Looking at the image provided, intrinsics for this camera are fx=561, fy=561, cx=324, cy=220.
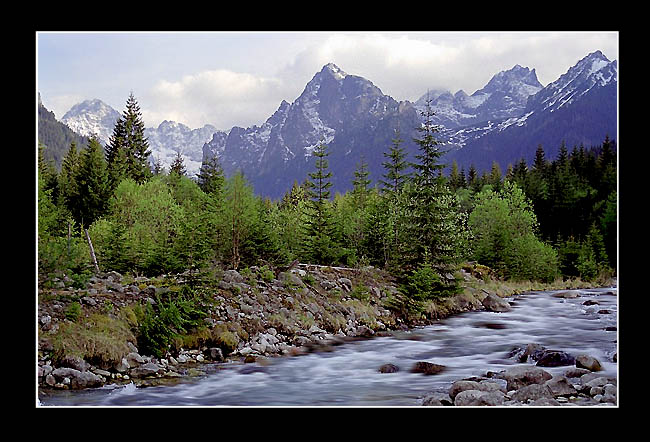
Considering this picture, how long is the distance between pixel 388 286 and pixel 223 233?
353cm

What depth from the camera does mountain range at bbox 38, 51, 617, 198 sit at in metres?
10.0

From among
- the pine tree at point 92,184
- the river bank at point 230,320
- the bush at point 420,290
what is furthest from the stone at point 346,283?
the pine tree at point 92,184

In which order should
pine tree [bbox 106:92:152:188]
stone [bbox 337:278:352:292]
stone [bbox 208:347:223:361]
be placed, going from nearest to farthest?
stone [bbox 208:347:223:361] < stone [bbox 337:278:352:292] < pine tree [bbox 106:92:152:188]

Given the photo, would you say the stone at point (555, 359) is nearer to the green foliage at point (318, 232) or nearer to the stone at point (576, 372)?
the stone at point (576, 372)

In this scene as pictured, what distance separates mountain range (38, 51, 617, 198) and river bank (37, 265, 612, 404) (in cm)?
257

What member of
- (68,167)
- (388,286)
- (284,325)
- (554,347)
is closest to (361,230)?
(388,286)

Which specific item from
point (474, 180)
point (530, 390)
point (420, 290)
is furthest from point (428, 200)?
point (474, 180)

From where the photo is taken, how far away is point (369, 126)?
20.6 meters

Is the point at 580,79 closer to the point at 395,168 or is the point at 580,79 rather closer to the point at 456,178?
the point at 395,168

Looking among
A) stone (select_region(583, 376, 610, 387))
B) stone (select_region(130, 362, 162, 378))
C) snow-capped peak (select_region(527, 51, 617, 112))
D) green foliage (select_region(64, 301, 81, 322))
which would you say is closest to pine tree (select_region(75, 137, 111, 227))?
green foliage (select_region(64, 301, 81, 322))

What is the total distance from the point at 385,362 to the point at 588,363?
239cm

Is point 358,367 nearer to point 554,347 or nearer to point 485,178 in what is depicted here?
point 554,347

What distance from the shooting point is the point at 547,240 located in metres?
18.3

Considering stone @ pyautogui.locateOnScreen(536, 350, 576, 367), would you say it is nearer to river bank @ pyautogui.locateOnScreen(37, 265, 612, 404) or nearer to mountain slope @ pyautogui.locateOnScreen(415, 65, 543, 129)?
river bank @ pyautogui.locateOnScreen(37, 265, 612, 404)
